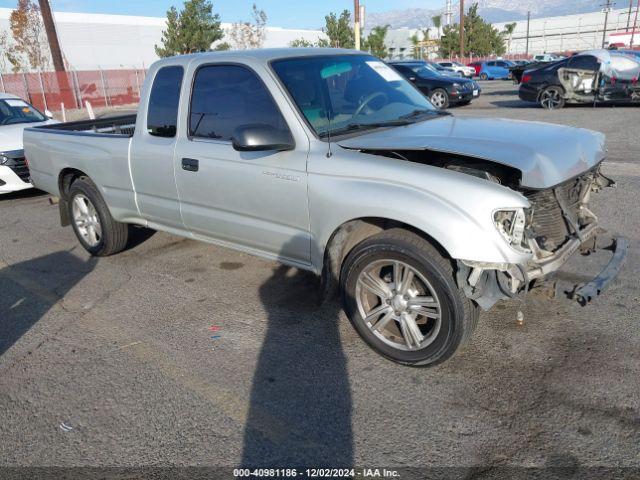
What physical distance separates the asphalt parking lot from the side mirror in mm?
1330

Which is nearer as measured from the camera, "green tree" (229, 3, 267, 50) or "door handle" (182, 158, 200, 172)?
"door handle" (182, 158, 200, 172)

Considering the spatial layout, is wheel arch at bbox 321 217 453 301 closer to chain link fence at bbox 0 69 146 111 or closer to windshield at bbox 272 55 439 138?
windshield at bbox 272 55 439 138

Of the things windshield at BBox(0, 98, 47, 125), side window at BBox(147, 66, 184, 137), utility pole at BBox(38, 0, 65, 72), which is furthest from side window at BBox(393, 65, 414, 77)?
side window at BBox(147, 66, 184, 137)

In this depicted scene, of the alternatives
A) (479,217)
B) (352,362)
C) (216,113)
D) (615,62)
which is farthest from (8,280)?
(615,62)

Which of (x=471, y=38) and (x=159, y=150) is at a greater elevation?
(x=471, y=38)

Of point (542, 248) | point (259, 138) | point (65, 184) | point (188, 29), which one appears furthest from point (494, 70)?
point (259, 138)

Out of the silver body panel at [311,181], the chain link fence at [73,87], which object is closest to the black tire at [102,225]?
the silver body panel at [311,181]

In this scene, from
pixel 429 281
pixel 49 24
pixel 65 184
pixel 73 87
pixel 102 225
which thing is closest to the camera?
pixel 429 281

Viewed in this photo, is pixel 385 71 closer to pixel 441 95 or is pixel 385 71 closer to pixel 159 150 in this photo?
pixel 159 150

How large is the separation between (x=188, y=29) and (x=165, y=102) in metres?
32.6

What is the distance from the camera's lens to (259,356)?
11.9 feet

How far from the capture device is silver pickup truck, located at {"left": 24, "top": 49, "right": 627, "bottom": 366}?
9.90 ft

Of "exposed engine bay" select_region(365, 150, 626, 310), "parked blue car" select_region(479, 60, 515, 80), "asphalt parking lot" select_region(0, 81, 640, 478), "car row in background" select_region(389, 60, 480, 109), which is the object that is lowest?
"parked blue car" select_region(479, 60, 515, 80)

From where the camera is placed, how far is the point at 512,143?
3.25 meters
